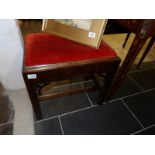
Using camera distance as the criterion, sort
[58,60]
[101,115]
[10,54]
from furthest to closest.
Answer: [101,115] < [10,54] < [58,60]

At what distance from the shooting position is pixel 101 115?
3.54 ft

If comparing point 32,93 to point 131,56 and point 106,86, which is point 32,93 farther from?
point 131,56

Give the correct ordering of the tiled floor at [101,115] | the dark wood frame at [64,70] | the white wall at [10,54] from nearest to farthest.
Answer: the dark wood frame at [64,70] < the white wall at [10,54] < the tiled floor at [101,115]

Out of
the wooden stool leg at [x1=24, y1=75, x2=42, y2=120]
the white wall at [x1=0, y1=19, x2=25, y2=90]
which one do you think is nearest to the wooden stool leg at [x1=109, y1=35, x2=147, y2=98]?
the wooden stool leg at [x1=24, y1=75, x2=42, y2=120]

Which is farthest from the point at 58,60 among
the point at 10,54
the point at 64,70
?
the point at 10,54

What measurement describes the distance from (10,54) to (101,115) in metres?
0.82

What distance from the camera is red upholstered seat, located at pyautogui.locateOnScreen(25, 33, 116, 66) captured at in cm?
69

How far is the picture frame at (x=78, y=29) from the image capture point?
729 mm

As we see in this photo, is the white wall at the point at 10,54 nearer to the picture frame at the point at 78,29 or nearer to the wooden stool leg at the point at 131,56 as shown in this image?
the picture frame at the point at 78,29

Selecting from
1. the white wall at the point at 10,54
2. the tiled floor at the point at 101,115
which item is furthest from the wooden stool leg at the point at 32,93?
the white wall at the point at 10,54

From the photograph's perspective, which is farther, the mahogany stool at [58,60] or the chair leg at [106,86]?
the chair leg at [106,86]

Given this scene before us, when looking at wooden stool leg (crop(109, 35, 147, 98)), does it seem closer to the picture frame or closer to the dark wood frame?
the dark wood frame
